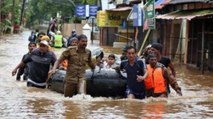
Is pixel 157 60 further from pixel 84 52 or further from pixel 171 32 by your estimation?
pixel 171 32

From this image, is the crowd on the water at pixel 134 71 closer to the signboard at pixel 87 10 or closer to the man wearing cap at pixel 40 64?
the man wearing cap at pixel 40 64

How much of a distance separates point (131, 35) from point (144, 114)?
92.2ft

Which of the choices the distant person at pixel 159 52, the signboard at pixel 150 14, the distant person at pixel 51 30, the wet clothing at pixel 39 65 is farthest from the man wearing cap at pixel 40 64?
the distant person at pixel 51 30

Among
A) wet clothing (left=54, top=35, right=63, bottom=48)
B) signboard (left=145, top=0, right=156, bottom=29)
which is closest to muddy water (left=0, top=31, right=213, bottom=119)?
signboard (left=145, top=0, right=156, bottom=29)

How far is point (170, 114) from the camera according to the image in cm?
966

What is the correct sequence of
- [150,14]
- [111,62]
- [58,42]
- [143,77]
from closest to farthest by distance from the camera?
1. [143,77]
2. [111,62]
3. [150,14]
4. [58,42]

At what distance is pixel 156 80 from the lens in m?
10.4

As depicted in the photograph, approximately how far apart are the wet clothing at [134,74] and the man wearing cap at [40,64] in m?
2.14

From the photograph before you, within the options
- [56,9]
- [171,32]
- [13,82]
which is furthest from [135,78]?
[56,9]

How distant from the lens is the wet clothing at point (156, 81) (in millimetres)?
10396

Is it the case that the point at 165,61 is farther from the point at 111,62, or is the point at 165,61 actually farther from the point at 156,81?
the point at 111,62

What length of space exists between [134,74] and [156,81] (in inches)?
18.1

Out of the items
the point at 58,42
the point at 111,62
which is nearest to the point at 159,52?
the point at 111,62

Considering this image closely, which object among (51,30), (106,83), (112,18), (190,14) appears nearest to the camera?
(106,83)
